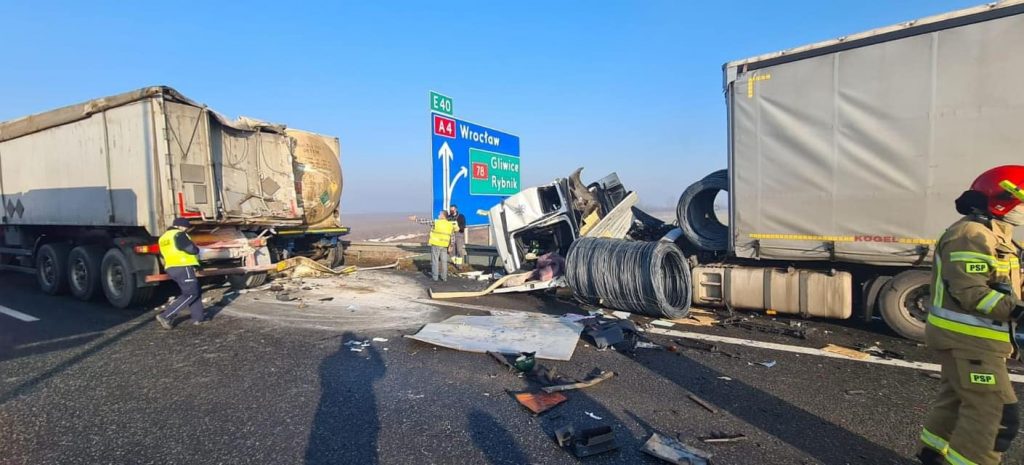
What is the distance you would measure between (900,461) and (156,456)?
436cm

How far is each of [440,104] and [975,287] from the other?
10606 mm

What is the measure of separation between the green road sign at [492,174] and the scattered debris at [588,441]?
1024 cm

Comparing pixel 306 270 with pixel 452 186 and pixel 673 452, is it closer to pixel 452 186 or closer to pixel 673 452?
pixel 452 186

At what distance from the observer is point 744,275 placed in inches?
249

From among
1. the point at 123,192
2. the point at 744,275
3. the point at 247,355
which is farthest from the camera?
the point at 123,192

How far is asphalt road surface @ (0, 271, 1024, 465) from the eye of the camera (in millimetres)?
2998

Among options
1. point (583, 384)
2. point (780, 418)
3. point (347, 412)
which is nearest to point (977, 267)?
point (780, 418)

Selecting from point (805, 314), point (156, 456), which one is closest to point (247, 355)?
point (156, 456)

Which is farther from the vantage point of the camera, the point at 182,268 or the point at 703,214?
the point at 703,214

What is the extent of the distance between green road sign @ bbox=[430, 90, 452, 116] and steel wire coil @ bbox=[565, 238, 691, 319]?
580 centimetres

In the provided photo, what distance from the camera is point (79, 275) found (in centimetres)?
791

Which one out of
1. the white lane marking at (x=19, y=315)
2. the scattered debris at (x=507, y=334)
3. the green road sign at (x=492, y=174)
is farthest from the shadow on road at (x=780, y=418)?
the green road sign at (x=492, y=174)

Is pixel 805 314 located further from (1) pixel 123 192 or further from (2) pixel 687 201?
(1) pixel 123 192

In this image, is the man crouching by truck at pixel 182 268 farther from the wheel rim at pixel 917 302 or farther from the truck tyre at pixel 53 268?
the wheel rim at pixel 917 302
